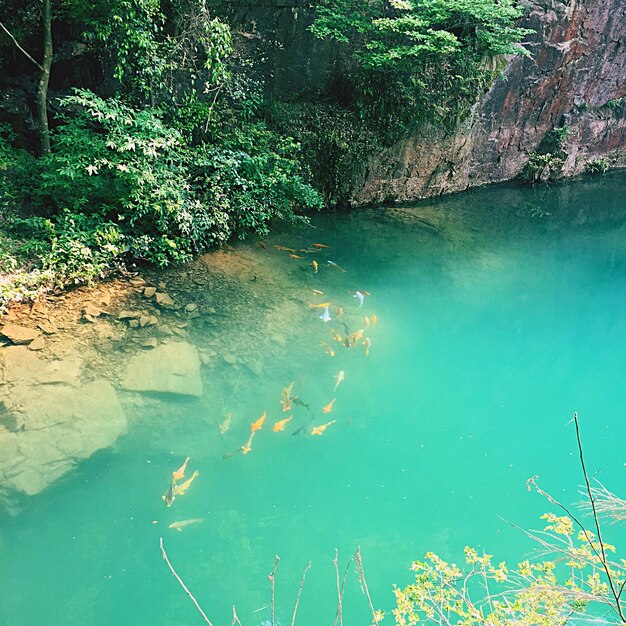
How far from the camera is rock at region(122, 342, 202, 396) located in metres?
4.69

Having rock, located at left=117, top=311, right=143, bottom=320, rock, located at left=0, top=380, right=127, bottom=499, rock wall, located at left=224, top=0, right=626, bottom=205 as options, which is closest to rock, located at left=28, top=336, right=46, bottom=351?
rock, located at left=0, top=380, right=127, bottom=499

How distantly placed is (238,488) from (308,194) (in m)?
4.51

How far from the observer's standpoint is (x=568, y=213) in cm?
1069

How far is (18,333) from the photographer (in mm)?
4867

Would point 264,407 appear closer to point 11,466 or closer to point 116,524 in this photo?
point 116,524

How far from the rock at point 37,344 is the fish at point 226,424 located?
1.98 metres

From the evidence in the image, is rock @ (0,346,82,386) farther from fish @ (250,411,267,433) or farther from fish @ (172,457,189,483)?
fish @ (250,411,267,433)

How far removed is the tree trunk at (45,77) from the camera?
5.33m

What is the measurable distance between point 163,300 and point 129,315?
47cm

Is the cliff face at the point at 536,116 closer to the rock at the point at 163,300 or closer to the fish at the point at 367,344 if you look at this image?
the fish at the point at 367,344

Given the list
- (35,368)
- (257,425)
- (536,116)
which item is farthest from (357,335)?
(536,116)

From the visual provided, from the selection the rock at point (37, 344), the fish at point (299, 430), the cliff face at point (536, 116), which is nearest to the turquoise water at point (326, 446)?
the fish at point (299, 430)

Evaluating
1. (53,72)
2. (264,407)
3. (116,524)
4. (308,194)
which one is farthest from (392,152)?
(116,524)

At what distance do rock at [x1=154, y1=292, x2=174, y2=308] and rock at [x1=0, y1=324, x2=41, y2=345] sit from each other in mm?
1302
